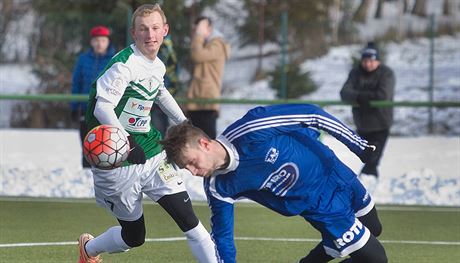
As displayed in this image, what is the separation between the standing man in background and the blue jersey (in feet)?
26.9

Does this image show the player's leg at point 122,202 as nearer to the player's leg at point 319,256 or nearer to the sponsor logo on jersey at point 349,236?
the player's leg at point 319,256

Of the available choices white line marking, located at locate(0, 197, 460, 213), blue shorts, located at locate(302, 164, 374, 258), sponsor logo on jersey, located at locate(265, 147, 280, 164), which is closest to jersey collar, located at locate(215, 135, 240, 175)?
sponsor logo on jersey, located at locate(265, 147, 280, 164)

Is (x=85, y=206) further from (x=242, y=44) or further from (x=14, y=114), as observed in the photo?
(x=242, y=44)

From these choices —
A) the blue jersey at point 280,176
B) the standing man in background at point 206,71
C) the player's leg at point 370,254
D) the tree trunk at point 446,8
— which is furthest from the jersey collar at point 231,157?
the tree trunk at point 446,8

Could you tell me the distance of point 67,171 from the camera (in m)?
15.3

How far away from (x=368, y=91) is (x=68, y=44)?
582 cm

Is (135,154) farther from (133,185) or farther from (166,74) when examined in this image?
(166,74)

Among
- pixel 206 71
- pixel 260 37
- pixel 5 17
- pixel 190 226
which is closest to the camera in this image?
pixel 190 226

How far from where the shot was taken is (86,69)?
50.3 feet

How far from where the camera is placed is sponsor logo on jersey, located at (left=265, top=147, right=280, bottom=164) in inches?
279

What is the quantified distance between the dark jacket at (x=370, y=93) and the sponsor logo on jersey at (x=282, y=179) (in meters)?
8.08

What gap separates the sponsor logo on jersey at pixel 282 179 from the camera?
23.3 feet

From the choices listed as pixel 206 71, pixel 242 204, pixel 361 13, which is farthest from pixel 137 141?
pixel 361 13

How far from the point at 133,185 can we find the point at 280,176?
1756mm
